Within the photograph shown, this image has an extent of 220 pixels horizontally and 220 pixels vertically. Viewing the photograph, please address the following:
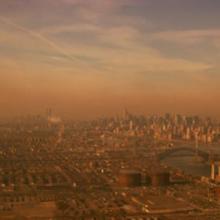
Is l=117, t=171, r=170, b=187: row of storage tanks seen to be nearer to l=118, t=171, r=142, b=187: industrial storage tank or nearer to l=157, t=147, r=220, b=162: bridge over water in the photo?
l=118, t=171, r=142, b=187: industrial storage tank

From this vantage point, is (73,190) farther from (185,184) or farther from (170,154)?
(170,154)


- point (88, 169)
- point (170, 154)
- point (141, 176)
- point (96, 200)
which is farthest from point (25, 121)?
point (96, 200)

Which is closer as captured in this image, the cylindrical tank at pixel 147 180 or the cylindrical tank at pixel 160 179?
the cylindrical tank at pixel 160 179

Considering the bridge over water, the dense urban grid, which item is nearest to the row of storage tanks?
the dense urban grid

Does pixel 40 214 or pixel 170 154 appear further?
pixel 170 154

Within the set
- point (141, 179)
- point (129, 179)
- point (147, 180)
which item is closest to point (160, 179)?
point (147, 180)

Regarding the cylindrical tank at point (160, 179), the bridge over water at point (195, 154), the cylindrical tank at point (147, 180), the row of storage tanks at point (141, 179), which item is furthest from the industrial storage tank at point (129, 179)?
the bridge over water at point (195, 154)

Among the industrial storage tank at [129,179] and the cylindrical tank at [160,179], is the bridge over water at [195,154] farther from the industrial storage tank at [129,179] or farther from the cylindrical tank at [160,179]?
the industrial storage tank at [129,179]
